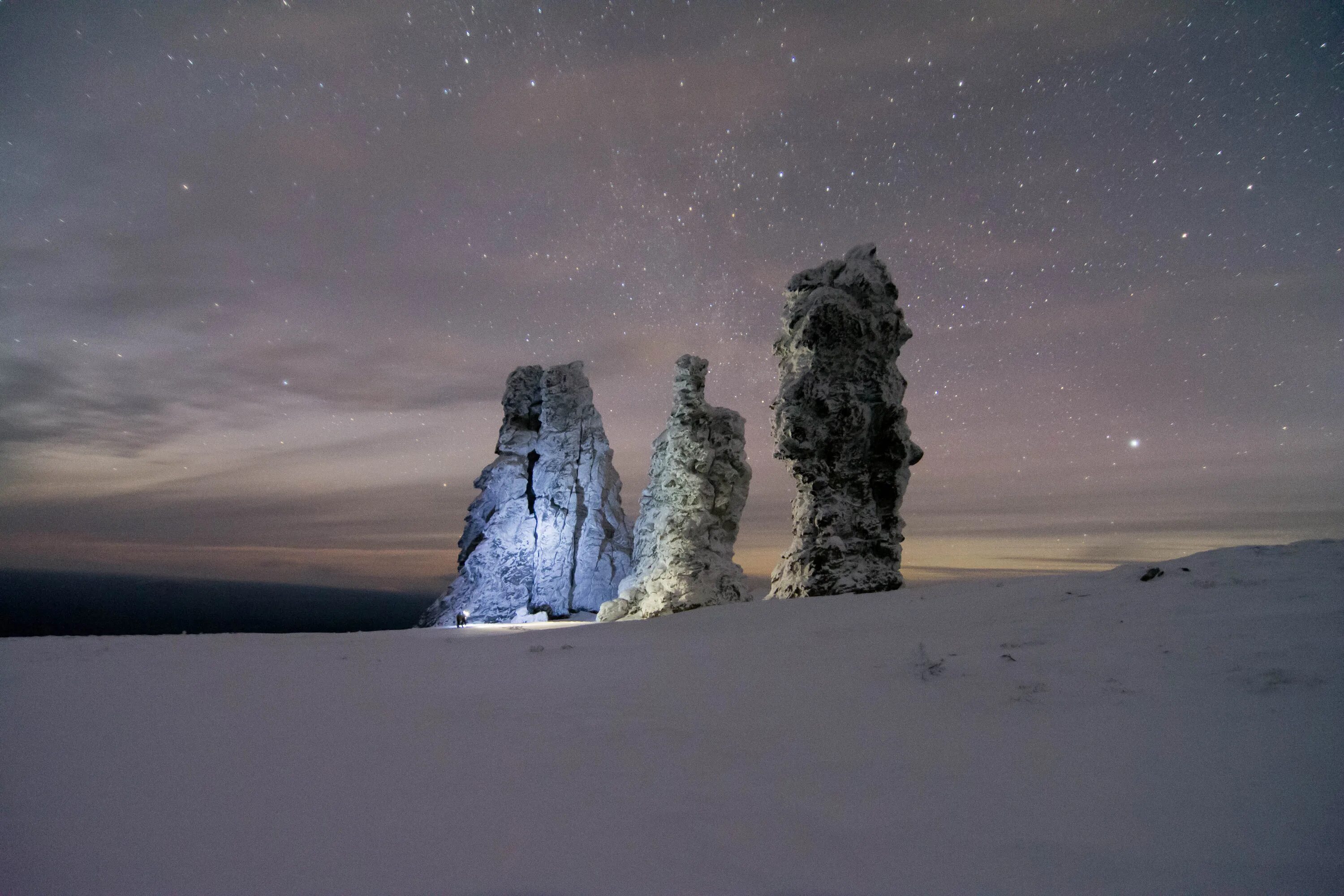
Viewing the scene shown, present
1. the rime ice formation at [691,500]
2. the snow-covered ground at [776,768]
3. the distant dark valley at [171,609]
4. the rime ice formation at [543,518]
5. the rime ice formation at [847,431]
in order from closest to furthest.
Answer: the snow-covered ground at [776,768] → the rime ice formation at [847,431] → the rime ice formation at [691,500] → the rime ice formation at [543,518] → the distant dark valley at [171,609]

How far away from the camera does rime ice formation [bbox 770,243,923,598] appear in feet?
35.9

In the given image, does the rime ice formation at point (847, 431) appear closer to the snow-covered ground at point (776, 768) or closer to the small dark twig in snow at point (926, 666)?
the snow-covered ground at point (776, 768)

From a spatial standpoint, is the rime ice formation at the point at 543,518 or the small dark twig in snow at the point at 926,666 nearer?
the small dark twig in snow at the point at 926,666

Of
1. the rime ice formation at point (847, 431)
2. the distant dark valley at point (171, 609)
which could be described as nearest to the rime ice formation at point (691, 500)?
the rime ice formation at point (847, 431)

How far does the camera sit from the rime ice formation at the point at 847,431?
11.0m

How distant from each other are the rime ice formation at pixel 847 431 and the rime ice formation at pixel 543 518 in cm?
1967

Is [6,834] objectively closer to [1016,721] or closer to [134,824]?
[134,824]

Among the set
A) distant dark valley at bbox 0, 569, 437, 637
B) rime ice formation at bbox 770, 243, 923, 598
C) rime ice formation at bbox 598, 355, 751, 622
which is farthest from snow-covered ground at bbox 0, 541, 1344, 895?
distant dark valley at bbox 0, 569, 437, 637

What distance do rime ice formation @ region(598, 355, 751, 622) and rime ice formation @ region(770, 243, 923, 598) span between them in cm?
607

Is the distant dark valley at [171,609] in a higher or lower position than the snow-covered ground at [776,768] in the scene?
lower

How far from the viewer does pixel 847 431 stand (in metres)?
11.0

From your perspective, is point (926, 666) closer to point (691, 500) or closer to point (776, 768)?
point (776, 768)

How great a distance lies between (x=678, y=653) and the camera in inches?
217

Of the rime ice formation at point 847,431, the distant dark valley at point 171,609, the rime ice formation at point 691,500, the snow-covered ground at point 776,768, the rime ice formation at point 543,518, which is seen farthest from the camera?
the distant dark valley at point 171,609
